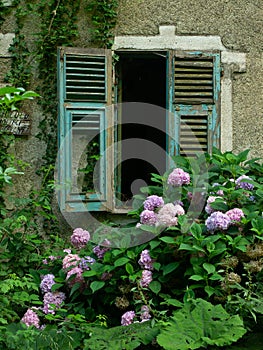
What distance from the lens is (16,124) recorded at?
492 cm

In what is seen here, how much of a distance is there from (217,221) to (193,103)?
154 cm

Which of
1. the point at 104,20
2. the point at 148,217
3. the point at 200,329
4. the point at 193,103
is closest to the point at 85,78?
the point at 104,20

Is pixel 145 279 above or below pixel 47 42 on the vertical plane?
Answer: below

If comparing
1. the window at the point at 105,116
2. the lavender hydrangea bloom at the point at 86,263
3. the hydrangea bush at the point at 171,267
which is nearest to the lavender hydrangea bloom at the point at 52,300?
the hydrangea bush at the point at 171,267

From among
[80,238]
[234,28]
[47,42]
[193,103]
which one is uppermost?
[234,28]

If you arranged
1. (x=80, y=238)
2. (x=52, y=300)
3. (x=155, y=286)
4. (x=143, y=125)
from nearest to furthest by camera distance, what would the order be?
(x=155, y=286) < (x=52, y=300) < (x=80, y=238) < (x=143, y=125)

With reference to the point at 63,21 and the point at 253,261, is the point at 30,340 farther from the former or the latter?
the point at 63,21

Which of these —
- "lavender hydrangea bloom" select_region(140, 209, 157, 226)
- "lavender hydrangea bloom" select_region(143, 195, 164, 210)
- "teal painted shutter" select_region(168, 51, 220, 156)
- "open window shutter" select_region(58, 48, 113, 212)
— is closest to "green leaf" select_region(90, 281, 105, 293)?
"lavender hydrangea bloom" select_region(140, 209, 157, 226)

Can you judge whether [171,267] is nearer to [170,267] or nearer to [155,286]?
[170,267]

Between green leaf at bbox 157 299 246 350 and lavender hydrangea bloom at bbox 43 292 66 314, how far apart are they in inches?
35.3

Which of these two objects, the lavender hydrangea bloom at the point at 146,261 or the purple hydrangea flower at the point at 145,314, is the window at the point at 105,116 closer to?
the lavender hydrangea bloom at the point at 146,261

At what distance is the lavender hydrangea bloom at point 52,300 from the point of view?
383 centimetres

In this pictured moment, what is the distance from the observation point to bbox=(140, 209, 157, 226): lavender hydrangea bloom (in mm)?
3869

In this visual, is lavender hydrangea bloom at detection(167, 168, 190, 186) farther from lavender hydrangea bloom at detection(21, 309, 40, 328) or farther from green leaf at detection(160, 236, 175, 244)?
lavender hydrangea bloom at detection(21, 309, 40, 328)
